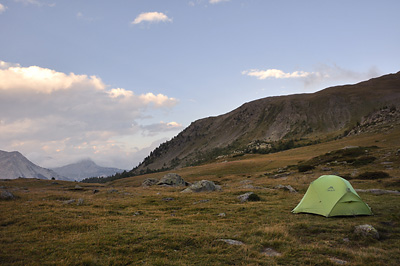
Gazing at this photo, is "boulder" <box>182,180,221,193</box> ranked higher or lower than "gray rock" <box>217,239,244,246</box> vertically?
lower

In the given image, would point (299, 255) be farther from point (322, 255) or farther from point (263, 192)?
point (263, 192)

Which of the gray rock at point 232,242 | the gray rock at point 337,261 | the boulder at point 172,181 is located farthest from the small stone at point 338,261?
the boulder at point 172,181

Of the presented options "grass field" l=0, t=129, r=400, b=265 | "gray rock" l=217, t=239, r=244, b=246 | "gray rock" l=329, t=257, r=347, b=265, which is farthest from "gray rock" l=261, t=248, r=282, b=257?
"gray rock" l=329, t=257, r=347, b=265

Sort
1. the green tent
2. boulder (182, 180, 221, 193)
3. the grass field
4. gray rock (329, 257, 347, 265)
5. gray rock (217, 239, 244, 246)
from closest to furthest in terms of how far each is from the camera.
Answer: gray rock (329, 257, 347, 265), the grass field, gray rock (217, 239, 244, 246), the green tent, boulder (182, 180, 221, 193)

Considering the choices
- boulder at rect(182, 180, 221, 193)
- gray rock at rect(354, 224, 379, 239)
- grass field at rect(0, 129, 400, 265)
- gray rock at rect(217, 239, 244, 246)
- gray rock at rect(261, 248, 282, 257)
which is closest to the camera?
grass field at rect(0, 129, 400, 265)

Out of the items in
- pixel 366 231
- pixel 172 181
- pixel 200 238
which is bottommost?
pixel 172 181

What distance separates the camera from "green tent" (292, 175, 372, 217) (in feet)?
61.5

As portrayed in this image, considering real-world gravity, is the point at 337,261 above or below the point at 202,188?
above

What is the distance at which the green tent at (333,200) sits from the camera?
18.7 meters

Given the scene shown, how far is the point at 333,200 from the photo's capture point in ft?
64.0

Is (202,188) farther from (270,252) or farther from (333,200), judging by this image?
(270,252)

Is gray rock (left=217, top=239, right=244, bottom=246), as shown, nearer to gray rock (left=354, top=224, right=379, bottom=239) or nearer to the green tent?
gray rock (left=354, top=224, right=379, bottom=239)

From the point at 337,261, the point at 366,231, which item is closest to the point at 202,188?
the point at 366,231

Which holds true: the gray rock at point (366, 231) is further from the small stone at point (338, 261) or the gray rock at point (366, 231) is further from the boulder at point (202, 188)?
the boulder at point (202, 188)
